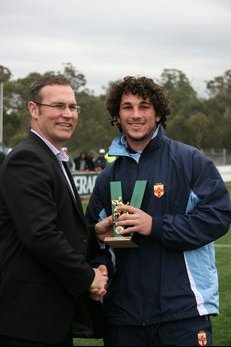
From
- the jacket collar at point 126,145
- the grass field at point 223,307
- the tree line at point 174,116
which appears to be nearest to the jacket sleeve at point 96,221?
the jacket collar at point 126,145

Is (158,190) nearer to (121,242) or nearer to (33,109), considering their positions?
(121,242)

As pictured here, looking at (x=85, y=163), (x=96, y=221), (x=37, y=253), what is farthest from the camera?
(x=85, y=163)

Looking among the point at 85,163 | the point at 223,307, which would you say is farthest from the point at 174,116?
the point at 223,307

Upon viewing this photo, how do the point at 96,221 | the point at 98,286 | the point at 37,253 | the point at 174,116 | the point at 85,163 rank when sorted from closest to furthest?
the point at 37,253
the point at 98,286
the point at 96,221
the point at 85,163
the point at 174,116

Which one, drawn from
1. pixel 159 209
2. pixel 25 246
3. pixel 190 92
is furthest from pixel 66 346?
pixel 190 92

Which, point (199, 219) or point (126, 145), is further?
point (126, 145)

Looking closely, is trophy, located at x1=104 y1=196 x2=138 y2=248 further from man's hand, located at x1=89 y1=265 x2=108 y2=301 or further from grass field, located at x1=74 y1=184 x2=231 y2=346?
grass field, located at x1=74 y1=184 x2=231 y2=346

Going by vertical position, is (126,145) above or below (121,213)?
above

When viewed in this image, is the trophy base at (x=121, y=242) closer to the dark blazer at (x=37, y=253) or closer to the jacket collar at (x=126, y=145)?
the dark blazer at (x=37, y=253)

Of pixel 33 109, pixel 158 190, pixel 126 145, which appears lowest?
pixel 158 190

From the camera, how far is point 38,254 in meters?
2.75

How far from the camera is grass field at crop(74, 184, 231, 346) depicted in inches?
228

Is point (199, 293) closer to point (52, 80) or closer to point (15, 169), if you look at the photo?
point (15, 169)

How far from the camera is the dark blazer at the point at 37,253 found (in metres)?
2.75
